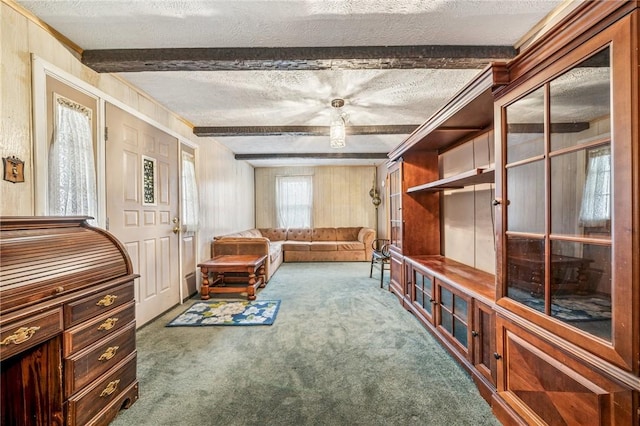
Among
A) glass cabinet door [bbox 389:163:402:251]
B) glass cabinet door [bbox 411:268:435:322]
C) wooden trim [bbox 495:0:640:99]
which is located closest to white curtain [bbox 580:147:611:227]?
wooden trim [bbox 495:0:640:99]

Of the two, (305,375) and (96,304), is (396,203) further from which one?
(96,304)

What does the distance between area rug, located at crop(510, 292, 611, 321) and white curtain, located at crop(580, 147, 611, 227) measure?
0.31 meters

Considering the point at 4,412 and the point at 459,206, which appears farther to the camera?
the point at 459,206

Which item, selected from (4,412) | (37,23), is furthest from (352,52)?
(4,412)

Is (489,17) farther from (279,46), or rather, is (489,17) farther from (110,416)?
(110,416)

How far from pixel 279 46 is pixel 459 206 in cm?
240

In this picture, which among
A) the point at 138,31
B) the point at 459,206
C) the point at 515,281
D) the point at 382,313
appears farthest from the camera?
the point at 382,313

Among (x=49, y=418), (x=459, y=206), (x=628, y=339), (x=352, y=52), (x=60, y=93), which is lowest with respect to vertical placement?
(x=49, y=418)

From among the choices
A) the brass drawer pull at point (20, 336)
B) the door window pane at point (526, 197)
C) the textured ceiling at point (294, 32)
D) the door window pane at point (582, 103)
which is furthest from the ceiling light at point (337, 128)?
the brass drawer pull at point (20, 336)

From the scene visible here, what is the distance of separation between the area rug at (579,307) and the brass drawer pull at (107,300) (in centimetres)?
234

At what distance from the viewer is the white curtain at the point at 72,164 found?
183cm

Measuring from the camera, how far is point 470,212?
8.75 ft

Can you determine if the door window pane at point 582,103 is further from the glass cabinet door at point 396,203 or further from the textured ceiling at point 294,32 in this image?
the glass cabinet door at point 396,203

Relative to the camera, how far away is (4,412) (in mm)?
1245
